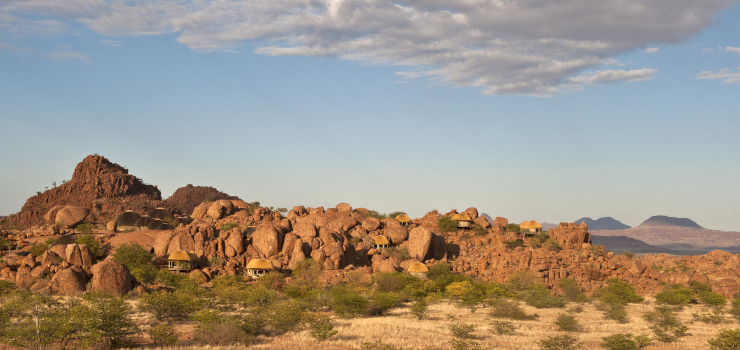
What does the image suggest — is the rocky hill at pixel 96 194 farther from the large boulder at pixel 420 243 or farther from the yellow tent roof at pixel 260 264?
the large boulder at pixel 420 243

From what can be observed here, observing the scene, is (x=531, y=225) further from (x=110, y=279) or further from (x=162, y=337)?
(x=162, y=337)

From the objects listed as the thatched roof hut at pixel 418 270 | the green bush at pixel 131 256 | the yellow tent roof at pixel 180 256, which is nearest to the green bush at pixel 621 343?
the thatched roof hut at pixel 418 270

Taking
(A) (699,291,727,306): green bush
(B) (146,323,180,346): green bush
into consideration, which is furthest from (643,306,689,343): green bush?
(B) (146,323,180,346): green bush

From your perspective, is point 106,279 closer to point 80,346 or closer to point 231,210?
point 80,346

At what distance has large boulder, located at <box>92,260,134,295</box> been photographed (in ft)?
117

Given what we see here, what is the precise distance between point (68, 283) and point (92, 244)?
825 inches

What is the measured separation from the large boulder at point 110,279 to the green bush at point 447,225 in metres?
40.9

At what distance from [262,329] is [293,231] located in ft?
A: 106

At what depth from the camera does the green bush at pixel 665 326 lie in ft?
90.1

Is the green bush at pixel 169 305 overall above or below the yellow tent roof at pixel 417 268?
below

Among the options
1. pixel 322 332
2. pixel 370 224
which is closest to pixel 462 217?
pixel 370 224

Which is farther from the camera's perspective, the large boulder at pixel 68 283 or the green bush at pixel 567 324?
the large boulder at pixel 68 283

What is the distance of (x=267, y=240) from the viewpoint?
54.8 m

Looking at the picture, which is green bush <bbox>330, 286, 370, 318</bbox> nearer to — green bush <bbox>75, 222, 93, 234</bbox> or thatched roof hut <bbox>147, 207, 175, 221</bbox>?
green bush <bbox>75, 222, 93, 234</bbox>
